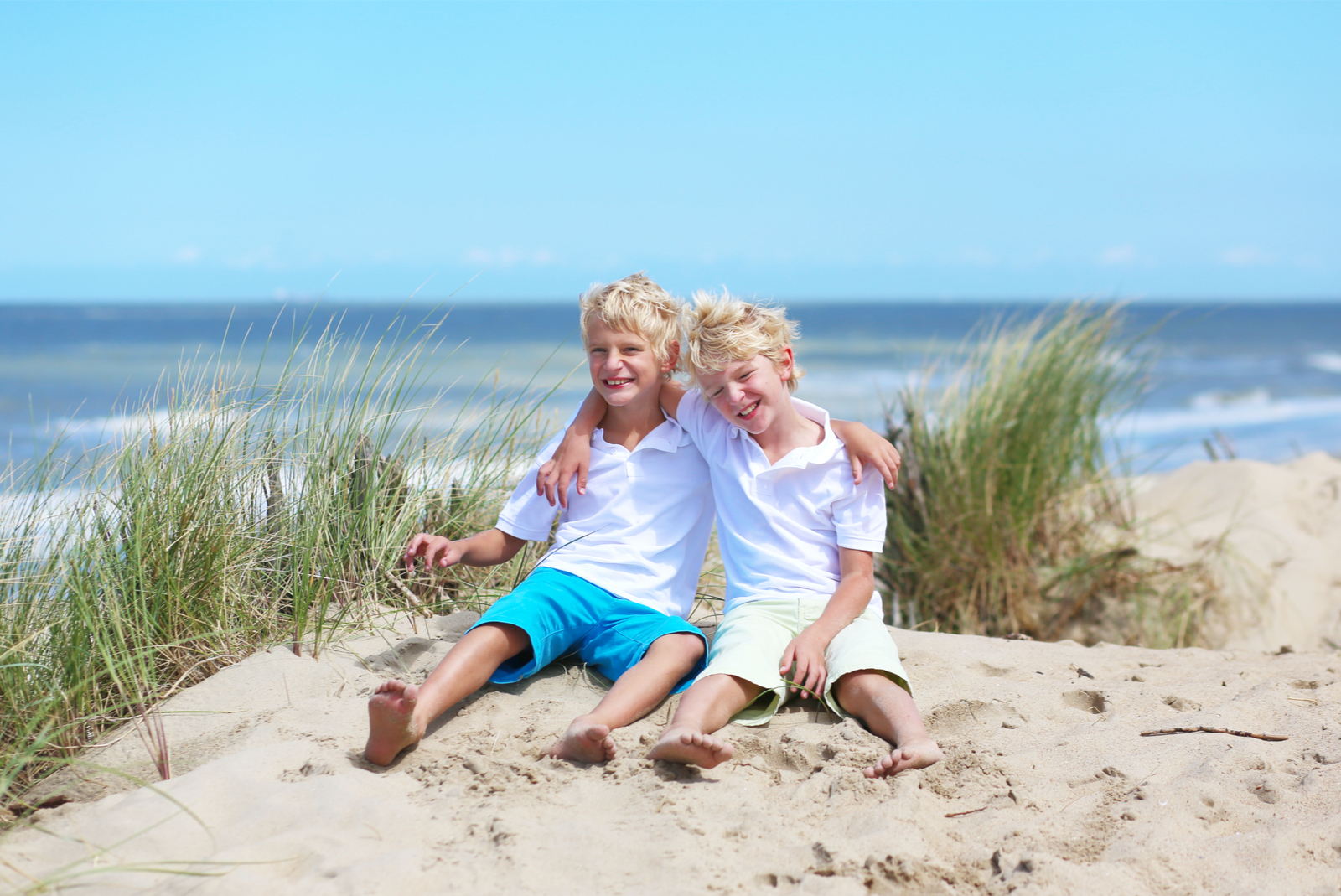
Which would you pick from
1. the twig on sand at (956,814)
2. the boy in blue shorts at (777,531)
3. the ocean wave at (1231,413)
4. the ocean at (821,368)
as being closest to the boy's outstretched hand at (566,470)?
the boy in blue shorts at (777,531)

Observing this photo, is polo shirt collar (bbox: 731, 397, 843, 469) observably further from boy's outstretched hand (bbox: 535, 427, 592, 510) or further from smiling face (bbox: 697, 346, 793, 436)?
boy's outstretched hand (bbox: 535, 427, 592, 510)

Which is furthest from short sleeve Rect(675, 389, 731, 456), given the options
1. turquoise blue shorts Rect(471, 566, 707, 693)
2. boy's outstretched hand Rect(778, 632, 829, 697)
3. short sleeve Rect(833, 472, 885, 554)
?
boy's outstretched hand Rect(778, 632, 829, 697)

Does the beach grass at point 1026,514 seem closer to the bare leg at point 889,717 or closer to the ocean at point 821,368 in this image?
the ocean at point 821,368

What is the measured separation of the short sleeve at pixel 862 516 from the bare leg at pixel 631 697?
0.51 metres

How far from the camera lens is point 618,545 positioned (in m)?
2.71

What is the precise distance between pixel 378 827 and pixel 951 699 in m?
1.52

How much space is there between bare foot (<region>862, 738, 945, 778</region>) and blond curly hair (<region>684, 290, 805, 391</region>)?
3.61 ft

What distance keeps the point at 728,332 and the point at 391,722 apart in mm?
1325

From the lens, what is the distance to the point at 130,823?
176 cm

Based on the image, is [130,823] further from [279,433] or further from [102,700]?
[279,433]

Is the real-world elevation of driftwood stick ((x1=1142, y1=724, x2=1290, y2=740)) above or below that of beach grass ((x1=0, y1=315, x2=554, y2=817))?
below

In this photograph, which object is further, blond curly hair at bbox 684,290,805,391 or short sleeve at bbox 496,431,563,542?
short sleeve at bbox 496,431,563,542

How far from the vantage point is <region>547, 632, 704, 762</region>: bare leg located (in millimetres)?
2074

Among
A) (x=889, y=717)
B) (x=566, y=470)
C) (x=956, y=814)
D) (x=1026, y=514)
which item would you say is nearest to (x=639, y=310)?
(x=566, y=470)
